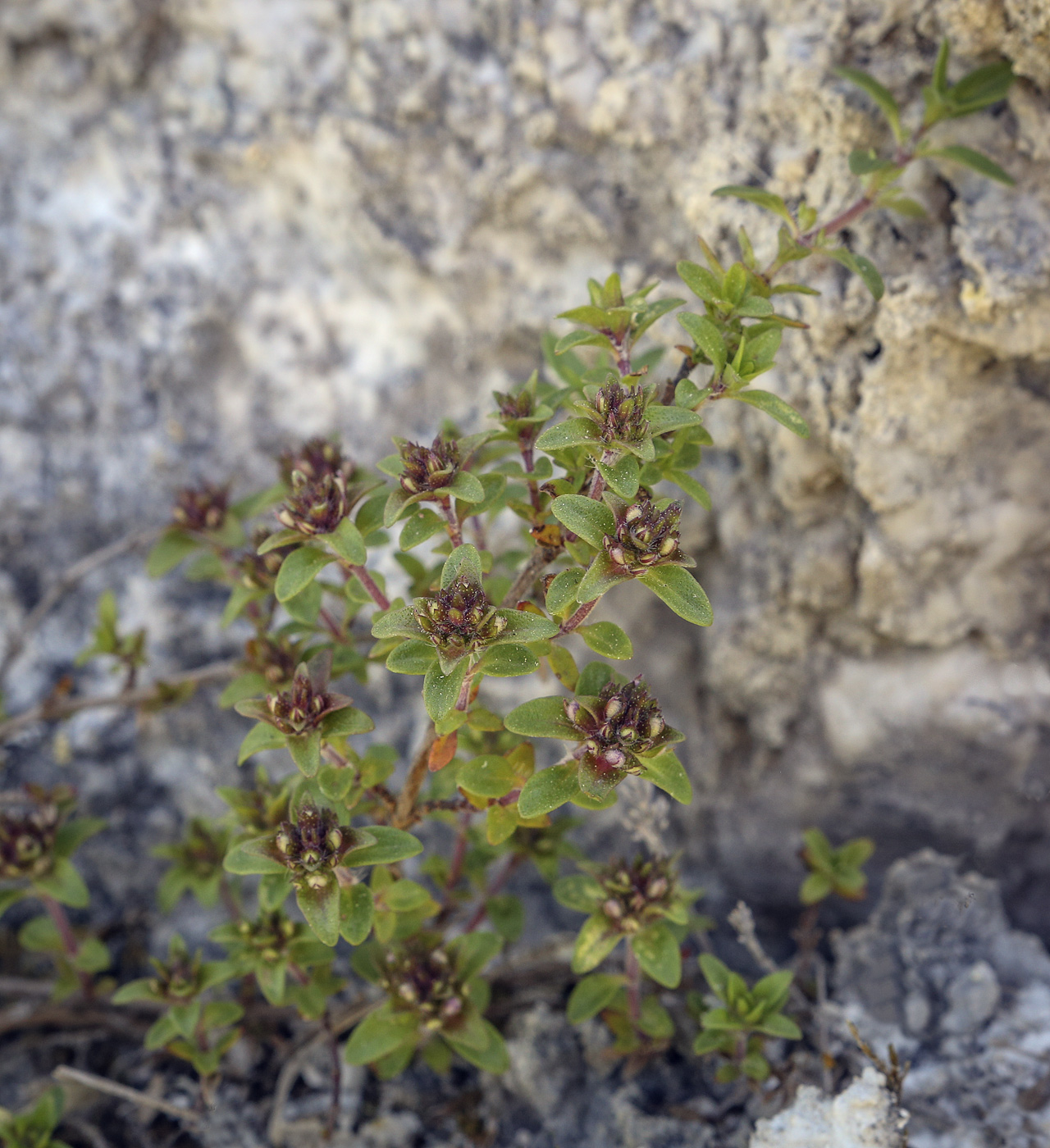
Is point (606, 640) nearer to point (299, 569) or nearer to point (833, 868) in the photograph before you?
point (299, 569)

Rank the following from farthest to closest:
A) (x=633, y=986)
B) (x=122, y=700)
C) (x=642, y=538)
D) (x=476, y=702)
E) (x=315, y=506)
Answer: (x=122, y=700) < (x=633, y=986) < (x=476, y=702) < (x=315, y=506) < (x=642, y=538)

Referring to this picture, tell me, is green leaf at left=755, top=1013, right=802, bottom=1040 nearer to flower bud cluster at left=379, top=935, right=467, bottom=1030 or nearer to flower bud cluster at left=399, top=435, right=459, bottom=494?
flower bud cluster at left=379, top=935, right=467, bottom=1030

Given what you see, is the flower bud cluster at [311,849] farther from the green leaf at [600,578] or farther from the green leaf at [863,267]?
the green leaf at [863,267]

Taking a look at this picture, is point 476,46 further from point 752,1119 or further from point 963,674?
point 752,1119

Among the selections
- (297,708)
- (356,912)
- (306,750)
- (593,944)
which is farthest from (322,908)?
(593,944)

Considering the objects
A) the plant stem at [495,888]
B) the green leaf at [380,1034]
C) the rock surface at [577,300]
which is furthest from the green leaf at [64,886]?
the plant stem at [495,888]
